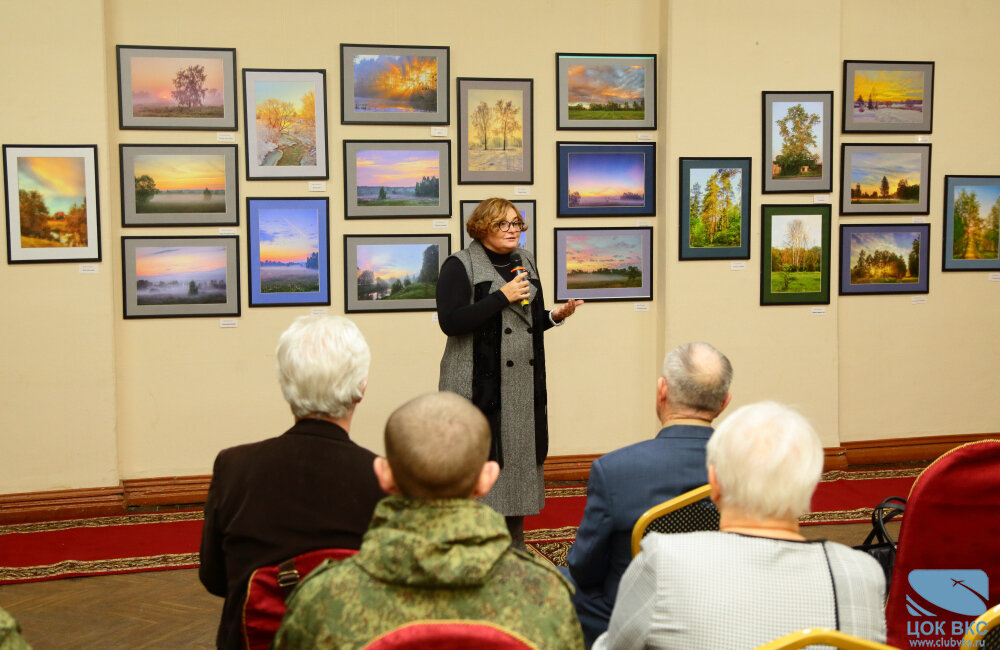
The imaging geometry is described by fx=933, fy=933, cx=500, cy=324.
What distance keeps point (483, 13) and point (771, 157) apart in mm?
2435

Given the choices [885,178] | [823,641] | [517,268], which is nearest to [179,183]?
[517,268]

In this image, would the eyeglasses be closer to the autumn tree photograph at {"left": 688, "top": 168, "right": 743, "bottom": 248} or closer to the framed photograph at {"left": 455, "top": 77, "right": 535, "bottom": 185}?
the framed photograph at {"left": 455, "top": 77, "right": 535, "bottom": 185}

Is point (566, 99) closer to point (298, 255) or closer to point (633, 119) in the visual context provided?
point (633, 119)

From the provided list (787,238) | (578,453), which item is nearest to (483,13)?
(787,238)

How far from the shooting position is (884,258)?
7527mm

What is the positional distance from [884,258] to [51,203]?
6248 millimetres

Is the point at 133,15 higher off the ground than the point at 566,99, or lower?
higher

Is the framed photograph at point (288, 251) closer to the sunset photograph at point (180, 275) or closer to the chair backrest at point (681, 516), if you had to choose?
the sunset photograph at point (180, 275)

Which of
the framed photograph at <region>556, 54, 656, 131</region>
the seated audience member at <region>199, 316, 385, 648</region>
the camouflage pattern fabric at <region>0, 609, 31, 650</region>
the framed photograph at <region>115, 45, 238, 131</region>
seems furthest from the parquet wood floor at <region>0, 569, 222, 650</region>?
the framed photograph at <region>556, 54, 656, 131</region>

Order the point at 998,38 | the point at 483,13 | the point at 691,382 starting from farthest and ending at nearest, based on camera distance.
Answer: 1. the point at 998,38
2. the point at 483,13
3. the point at 691,382

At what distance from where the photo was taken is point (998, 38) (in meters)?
7.60

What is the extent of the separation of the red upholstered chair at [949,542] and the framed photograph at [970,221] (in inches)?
229

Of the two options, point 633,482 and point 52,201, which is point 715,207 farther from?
point 633,482

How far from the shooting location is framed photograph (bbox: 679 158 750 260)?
277 inches
